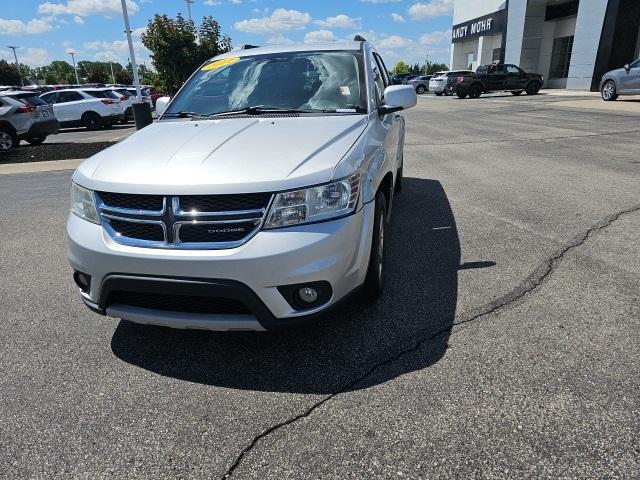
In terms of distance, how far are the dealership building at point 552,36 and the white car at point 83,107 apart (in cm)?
2696

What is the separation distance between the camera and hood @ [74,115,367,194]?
247cm

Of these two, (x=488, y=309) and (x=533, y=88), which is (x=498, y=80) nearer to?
(x=533, y=88)

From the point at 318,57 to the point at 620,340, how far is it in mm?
3203

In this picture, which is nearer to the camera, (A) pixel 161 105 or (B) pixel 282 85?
(B) pixel 282 85

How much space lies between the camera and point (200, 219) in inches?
96.3

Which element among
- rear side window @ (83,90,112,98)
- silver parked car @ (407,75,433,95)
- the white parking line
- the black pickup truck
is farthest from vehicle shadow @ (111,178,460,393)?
silver parked car @ (407,75,433,95)

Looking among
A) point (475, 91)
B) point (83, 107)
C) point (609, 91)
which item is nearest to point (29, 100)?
point (83, 107)

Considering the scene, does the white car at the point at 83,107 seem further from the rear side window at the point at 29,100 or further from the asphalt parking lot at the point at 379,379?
the asphalt parking lot at the point at 379,379

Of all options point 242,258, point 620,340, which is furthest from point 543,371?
point 242,258

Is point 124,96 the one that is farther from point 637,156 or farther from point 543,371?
point 543,371

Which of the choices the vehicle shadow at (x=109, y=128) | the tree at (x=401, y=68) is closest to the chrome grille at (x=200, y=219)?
the vehicle shadow at (x=109, y=128)

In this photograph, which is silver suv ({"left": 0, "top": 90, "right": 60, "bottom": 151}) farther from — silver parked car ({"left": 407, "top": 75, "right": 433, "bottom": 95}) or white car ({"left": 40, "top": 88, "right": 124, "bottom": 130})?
silver parked car ({"left": 407, "top": 75, "right": 433, "bottom": 95})

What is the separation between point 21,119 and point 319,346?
47.1 ft

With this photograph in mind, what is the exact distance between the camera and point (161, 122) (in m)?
3.85
